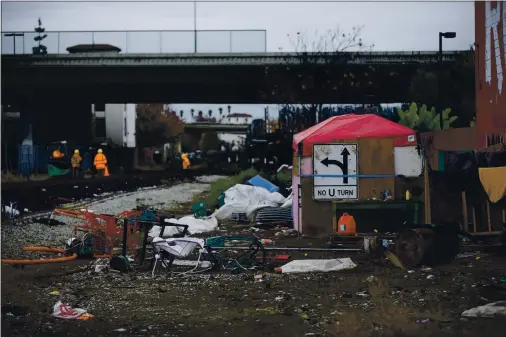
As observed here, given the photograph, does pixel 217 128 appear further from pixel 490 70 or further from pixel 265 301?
pixel 265 301

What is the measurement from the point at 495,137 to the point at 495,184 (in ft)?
4.46

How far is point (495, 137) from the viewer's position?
12812mm

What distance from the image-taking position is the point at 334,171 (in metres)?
14.7

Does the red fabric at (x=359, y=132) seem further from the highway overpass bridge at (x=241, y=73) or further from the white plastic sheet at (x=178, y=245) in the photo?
the highway overpass bridge at (x=241, y=73)

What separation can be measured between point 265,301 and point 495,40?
6931mm

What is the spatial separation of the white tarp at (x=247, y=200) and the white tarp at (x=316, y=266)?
23.8 feet

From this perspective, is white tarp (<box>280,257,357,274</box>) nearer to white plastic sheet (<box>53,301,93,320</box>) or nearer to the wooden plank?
white plastic sheet (<box>53,301,93,320</box>)

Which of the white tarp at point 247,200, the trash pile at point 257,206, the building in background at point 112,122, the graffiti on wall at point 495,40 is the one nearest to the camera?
the graffiti on wall at point 495,40

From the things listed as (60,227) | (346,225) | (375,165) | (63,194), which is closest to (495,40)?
(375,165)

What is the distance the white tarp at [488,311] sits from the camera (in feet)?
24.2

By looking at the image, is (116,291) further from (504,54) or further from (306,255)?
(504,54)

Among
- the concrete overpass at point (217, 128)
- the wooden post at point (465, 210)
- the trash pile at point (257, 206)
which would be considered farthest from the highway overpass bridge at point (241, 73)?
the concrete overpass at point (217, 128)

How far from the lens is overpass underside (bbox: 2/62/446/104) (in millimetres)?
43250

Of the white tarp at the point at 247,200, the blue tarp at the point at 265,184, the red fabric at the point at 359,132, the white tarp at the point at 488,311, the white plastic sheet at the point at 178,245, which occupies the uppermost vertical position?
the red fabric at the point at 359,132
